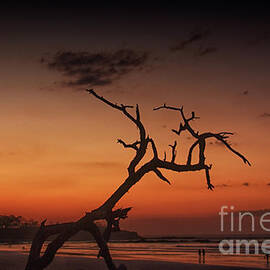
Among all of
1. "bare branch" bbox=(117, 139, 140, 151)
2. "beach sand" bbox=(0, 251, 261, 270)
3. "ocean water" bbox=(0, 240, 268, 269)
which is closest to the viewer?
"bare branch" bbox=(117, 139, 140, 151)

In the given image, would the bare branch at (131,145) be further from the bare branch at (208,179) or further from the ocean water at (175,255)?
the ocean water at (175,255)

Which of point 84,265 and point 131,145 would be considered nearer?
point 131,145

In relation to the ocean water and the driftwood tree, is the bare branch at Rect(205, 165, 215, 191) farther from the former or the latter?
the ocean water

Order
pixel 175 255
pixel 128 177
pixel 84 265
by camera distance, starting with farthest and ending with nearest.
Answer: pixel 175 255 → pixel 84 265 → pixel 128 177

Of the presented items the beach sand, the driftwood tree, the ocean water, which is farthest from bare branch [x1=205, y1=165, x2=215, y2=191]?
the ocean water

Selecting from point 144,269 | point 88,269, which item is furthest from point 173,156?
point 144,269

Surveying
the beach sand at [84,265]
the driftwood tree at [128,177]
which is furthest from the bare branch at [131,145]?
the beach sand at [84,265]

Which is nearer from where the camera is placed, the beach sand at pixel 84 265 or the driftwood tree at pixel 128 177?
the driftwood tree at pixel 128 177

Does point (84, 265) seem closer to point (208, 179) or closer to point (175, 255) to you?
point (208, 179)

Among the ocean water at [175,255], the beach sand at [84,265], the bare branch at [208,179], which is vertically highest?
the bare branch at [208,179]

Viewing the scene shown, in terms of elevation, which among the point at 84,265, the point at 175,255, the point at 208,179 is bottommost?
the point at 84,265

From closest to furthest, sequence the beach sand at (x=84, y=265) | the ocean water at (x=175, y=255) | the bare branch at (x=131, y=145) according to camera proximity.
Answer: the bare branch at (x=131, y=145) → the beach sand at (x=84, y=265) → the ocean water at (x=175, y=255)

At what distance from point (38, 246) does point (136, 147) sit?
4.88 metres

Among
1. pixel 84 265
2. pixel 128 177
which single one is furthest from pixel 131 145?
pixel 84 265
